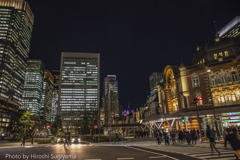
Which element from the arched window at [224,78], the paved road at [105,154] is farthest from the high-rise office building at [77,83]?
the paved road at [105,154]

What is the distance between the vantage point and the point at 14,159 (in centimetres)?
1125

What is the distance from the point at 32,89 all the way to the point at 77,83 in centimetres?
6443

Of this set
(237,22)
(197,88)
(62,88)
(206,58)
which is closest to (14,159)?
(197,88)

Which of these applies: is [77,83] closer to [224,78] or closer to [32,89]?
[32,89]

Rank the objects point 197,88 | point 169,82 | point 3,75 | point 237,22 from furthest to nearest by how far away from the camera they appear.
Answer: point 237,22 < point 3,75 < point 169,82 < point 197,88

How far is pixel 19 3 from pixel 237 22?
194358 mm

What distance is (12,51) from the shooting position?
125 metres

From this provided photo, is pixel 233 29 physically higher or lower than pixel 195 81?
higher

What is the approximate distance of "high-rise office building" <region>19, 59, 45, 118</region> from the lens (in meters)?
185

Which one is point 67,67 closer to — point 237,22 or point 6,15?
Result: point 6,15

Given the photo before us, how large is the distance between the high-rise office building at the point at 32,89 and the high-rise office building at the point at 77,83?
49.7m

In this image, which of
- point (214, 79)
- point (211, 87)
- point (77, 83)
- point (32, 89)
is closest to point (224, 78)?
point (214, 79)

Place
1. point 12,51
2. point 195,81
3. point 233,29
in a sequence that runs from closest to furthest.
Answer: point 195,81, point 12,51, point 233,29

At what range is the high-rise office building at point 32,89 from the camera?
608 feet
